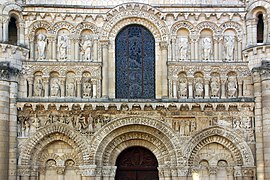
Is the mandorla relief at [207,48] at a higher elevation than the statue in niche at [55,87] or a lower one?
higher

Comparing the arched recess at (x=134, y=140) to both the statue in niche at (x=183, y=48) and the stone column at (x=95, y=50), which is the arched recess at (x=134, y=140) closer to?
the stone column at (x=95, y=50)

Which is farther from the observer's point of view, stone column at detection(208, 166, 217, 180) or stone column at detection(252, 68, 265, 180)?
stone column at detection(208, 166, 217, 180)

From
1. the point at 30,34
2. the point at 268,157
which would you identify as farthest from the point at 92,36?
the point at 268,157

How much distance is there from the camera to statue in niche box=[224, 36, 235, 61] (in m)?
21.2

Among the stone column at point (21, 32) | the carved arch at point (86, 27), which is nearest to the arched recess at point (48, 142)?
the stone column at point (21, 32)

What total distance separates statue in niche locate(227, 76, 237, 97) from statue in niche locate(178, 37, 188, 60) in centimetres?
190

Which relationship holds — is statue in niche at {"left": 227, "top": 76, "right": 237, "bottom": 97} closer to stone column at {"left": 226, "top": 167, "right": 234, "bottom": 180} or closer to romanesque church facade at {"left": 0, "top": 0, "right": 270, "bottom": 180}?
romanesque church facade at {"left": 0, "top": 0, "right": 270, "bottom": 180}

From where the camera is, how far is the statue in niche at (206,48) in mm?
21188

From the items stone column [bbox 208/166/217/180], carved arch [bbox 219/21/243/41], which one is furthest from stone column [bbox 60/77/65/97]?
carved arch [bbox 219/21/243/41]

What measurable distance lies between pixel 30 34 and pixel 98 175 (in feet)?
19.5

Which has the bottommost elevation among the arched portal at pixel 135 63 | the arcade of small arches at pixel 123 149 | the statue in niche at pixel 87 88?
the arcade of small arches at pixel 123 149

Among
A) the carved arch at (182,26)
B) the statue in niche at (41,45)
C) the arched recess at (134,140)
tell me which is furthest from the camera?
the carved arch at (182,26)

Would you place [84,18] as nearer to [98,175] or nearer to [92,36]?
[92,36]

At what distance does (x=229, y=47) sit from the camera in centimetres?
2127
